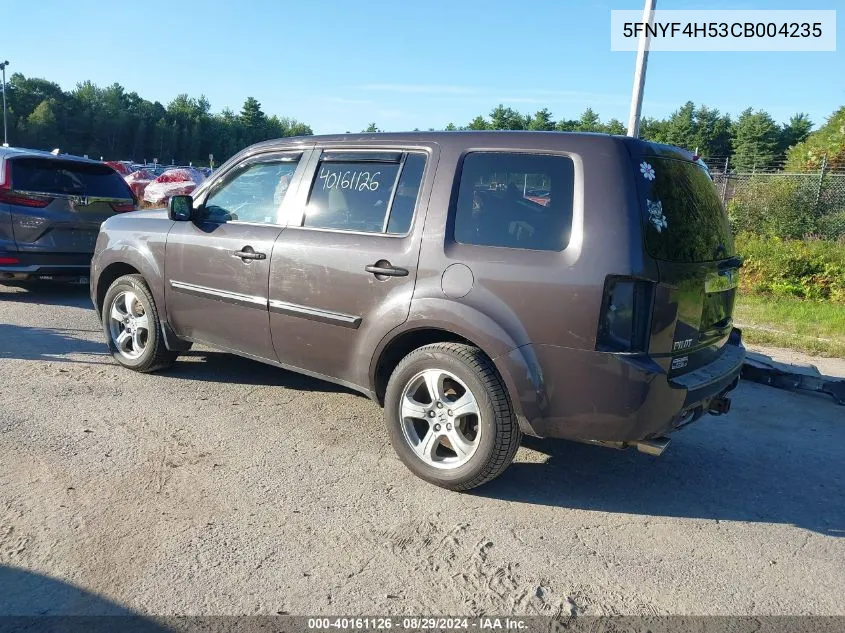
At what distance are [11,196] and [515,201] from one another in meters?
6.63

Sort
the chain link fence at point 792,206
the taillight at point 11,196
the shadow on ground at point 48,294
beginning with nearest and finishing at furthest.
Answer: the taillight at point 11,196 < the shadow on ground at point 48,294 < the chain link fence at point 792,206

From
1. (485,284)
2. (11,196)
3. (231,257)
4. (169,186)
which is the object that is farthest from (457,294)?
(169,186)

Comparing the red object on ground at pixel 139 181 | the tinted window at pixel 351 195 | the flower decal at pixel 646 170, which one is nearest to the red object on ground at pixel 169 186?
the red object on ground at pixel 139 181

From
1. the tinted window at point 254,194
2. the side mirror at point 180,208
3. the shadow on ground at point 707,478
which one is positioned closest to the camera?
the shadow on ground at point 707,478

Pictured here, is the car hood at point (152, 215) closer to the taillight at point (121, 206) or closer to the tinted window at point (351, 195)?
the tinted window at point (351, 195)

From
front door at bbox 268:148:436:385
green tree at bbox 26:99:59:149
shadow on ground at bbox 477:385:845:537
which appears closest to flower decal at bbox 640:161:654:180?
front door at bbox 268:148:436:385

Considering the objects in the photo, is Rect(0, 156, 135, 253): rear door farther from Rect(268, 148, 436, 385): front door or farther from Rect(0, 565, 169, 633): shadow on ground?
Rect(0, 565, 169, 633): shadow on ground

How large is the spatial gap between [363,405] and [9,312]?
4848mm

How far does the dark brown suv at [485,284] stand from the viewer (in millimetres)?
3201

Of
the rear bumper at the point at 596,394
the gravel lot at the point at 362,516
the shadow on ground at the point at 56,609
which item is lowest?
the shadow on ground at the point at 56,609

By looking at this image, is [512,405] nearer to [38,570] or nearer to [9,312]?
[38,570]

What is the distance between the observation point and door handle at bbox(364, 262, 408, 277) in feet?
12.5

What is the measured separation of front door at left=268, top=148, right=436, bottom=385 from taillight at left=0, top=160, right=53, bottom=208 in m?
4.95

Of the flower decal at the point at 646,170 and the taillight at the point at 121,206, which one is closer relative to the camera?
the flower decal at the point at 646,170
